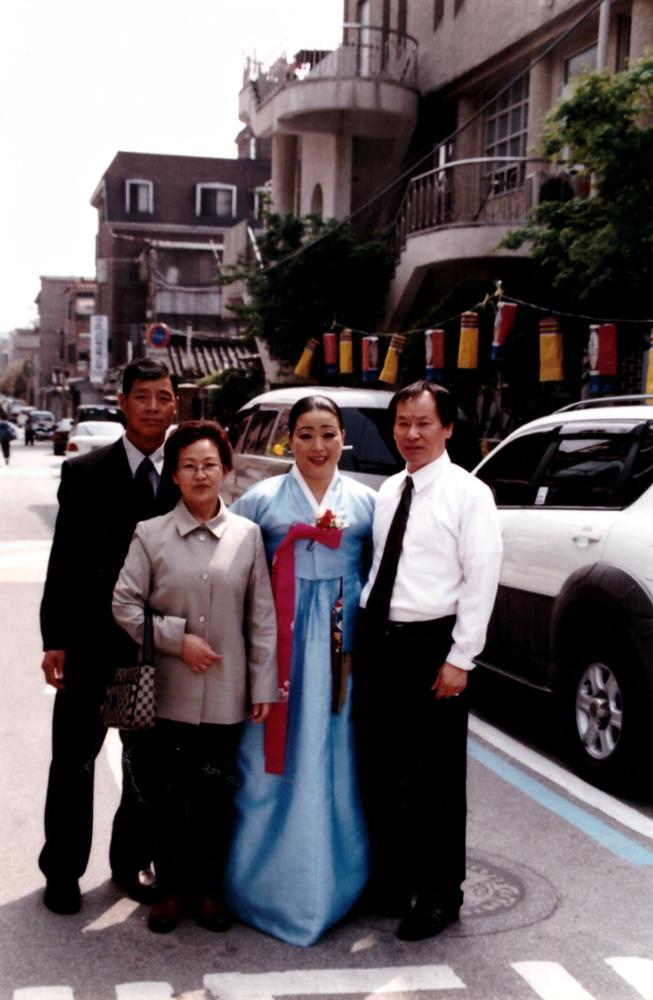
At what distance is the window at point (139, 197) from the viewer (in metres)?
62.1

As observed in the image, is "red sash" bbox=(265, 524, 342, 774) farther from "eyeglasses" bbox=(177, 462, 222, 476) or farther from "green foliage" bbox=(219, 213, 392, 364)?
"green foliage" bbox=(219, 213, 392, 364)

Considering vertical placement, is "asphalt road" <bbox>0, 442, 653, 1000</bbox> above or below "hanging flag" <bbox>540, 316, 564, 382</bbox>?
below

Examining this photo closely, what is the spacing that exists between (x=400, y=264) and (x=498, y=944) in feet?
53.7

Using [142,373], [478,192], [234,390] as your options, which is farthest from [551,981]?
[234,390]

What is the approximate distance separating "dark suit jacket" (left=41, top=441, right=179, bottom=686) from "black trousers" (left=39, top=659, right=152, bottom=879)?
3.3 inches

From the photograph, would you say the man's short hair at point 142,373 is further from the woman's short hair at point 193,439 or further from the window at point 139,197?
the window at point 139,197

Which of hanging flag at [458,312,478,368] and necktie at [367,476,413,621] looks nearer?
necktie at [367,476,413,621]

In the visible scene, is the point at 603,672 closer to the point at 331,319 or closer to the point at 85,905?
the point at 85,905

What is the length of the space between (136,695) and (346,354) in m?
15.8

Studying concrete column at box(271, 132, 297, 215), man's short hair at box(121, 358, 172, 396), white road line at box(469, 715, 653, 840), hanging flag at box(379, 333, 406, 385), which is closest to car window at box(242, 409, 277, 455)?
hanging flag at box(379, 333, 406, 385)

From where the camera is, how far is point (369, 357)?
60.9 feet

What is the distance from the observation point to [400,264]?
64.1 ft

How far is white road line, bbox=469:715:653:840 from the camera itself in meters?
5.51

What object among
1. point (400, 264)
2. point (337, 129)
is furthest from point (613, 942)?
point (337, 129)
